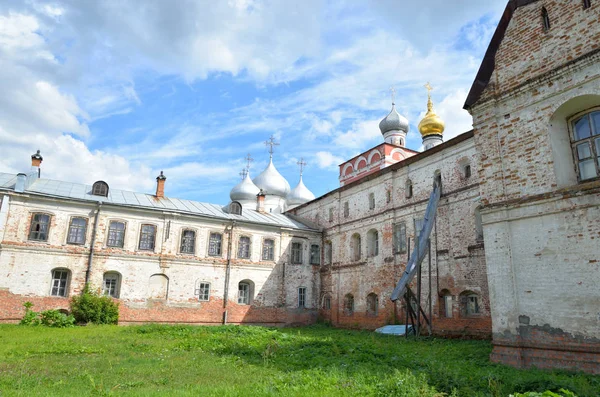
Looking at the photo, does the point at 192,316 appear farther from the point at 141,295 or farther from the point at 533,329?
the point at 533,329

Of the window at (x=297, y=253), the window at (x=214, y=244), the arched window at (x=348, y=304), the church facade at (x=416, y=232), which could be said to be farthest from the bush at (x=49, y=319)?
the arched window at (x=348, y=304)

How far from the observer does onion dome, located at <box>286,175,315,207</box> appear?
41625mm

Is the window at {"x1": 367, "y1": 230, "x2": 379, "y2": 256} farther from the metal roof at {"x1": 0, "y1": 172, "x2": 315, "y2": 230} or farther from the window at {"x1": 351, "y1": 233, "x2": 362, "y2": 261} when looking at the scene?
the metal roof at {"x1": 0, "y1": 172, "x2": 315, "y2": 230}

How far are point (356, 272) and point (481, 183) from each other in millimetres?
13829

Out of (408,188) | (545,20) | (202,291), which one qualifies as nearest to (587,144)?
(545,20)

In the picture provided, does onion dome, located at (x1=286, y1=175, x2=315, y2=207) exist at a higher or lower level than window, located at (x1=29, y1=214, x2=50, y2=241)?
higher

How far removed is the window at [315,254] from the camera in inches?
1069

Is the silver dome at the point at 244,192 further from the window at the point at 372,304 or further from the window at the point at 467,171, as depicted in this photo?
the window at the point at 467,171

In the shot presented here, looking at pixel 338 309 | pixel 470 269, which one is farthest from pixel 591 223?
pixel 338 309

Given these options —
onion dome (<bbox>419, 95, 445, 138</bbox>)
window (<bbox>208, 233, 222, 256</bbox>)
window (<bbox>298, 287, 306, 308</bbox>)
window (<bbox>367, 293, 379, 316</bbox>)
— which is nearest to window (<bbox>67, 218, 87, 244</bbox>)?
window (<bbox>208, 233, 222, 256</bbox>)

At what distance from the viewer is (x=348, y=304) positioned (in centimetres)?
2400

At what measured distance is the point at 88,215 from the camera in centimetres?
2161

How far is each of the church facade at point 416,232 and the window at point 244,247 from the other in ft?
0.21

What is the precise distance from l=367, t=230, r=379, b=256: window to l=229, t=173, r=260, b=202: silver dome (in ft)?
59.3
